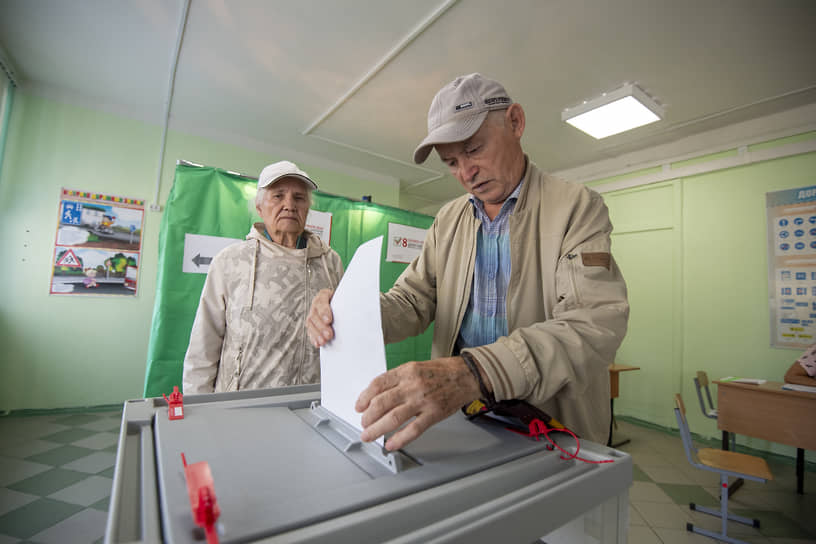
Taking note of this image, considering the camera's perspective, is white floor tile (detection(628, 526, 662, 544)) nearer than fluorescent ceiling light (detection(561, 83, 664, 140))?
Yes

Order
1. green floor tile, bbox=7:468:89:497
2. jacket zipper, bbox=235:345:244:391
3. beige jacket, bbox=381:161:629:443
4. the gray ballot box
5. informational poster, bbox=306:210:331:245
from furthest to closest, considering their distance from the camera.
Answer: informational poster, bbox=306:210:331:245
green floor tile, bbox=7:468:89:497
jacket zipper, bbox=235:345:244:391
beige jacket, bbox=381:161:629:443
the gray ballot box

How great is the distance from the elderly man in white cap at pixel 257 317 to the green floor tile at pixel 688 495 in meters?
2.78

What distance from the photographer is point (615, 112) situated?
3.59 m

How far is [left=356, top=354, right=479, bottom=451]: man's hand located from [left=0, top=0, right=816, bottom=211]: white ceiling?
273cm

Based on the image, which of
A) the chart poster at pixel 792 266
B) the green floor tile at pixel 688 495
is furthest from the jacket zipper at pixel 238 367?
the chart poster at pixel 792 266

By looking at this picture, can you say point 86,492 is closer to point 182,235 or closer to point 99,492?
point 99,492

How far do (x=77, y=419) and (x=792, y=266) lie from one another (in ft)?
22.9

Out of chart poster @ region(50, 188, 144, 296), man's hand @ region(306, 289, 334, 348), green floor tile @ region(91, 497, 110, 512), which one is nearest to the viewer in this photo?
man's hand @ region(306, 289, 334, 348)

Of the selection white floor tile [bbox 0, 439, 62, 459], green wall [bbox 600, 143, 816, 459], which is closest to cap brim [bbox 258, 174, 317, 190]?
white floor tile [bbox 0, 439, 62, 459]

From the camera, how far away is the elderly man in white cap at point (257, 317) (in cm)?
166

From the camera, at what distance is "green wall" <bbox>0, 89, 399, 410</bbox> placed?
139 inches

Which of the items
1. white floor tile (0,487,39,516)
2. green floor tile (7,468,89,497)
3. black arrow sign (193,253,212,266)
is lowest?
green floor tile (7,468,89,497)

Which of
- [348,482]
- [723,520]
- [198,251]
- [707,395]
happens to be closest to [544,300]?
[348,482]

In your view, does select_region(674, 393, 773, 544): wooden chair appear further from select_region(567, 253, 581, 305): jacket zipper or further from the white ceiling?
the white ceiling
